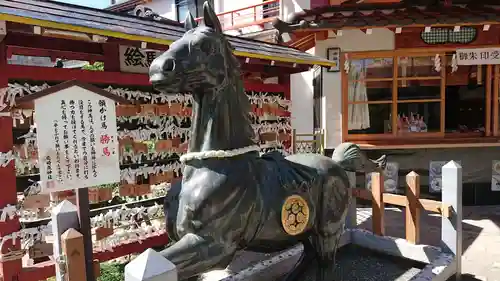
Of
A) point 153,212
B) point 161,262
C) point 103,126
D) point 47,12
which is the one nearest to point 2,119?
point 47,12

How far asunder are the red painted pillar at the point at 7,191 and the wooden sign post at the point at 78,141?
1323 millimetres

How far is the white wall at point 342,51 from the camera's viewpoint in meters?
8.05

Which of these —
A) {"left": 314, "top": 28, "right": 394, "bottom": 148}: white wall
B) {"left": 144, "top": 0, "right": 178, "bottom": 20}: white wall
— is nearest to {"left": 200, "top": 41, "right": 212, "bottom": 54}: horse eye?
{"left": 314, "top": 28, "right": 394, "bottom": 148}: white wall

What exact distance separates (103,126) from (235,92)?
118 centimetres

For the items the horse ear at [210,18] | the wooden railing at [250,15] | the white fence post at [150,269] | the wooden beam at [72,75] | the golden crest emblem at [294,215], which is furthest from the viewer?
the wooden railing at [250,15]

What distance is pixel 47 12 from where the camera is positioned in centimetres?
383

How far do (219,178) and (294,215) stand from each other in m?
0.77

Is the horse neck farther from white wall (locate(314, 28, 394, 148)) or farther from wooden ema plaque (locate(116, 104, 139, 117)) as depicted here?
white wall (locate(314, 28, 394, 148))

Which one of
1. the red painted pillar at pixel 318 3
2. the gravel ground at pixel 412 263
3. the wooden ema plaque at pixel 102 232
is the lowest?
the gravel ground at pixel 412 263

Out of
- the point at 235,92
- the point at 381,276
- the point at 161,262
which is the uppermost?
the point at 235,92

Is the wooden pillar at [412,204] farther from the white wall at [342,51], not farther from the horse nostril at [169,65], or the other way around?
the white wall at [342,51]

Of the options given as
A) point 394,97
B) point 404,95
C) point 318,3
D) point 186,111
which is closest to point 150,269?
point 186,111

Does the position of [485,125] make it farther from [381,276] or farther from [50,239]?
[50,239]

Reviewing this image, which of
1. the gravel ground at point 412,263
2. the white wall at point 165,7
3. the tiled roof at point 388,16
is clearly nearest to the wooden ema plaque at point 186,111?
the gravel ground at point 412,263
